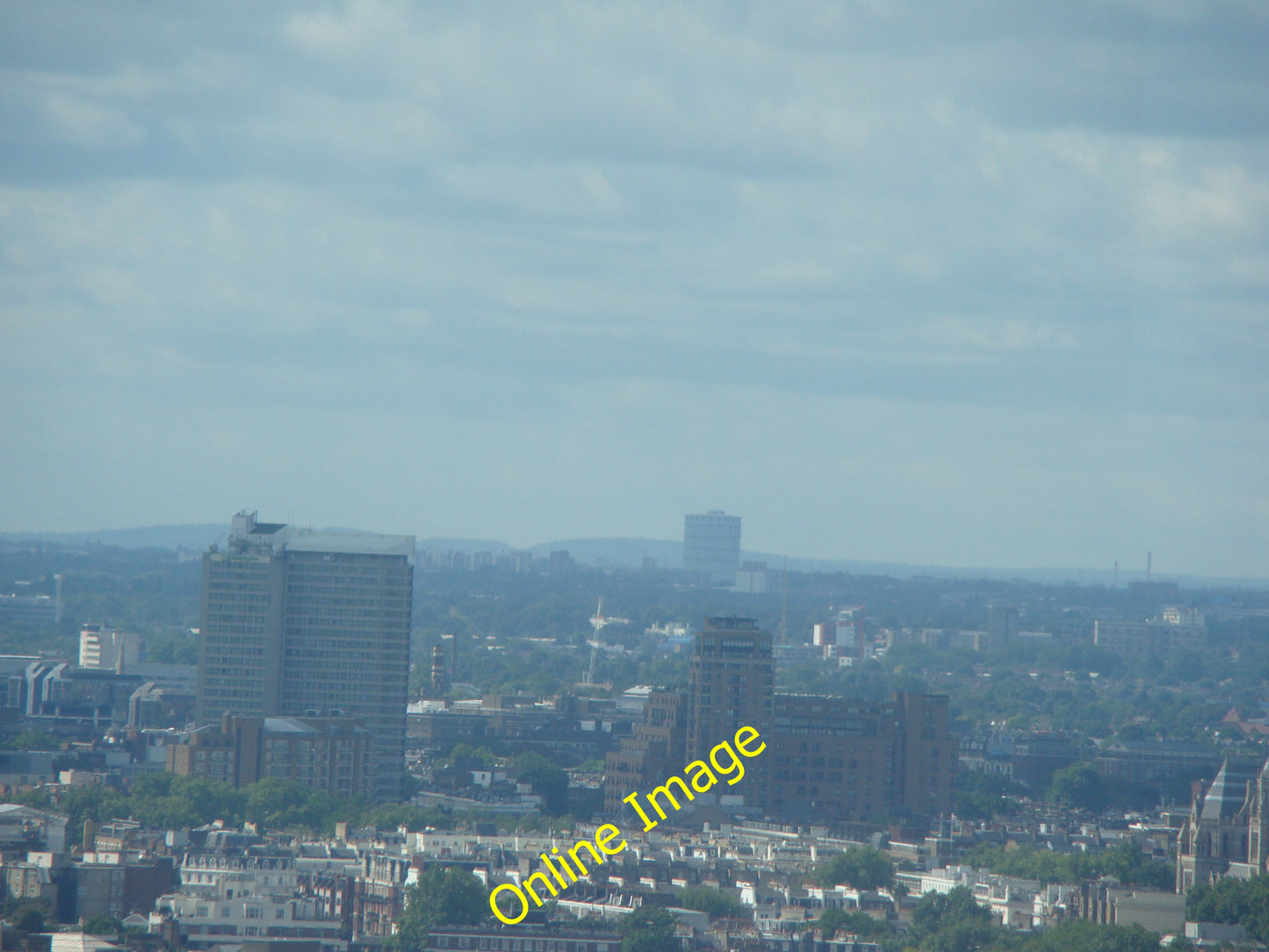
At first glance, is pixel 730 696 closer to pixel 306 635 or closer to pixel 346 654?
pixel 346 654

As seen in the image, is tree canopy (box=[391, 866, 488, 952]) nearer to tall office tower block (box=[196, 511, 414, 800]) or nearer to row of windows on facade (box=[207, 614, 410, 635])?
tall office tower block (box=[196, 511, 414, 800])

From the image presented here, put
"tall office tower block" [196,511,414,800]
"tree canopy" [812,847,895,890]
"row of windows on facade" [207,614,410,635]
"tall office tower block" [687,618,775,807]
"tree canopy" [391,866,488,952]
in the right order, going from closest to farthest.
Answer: "tree canopy" [391,866,488,952] → "tree canopy" [812,847,895,890] → "tall office tower block" [687,618,775,807] → "tall office tower block" [196,511,414,800] → "row of windows on facade" [207,614,410,635]

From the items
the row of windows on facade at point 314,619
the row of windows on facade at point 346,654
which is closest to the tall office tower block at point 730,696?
the row of windows on facade at point 346,654

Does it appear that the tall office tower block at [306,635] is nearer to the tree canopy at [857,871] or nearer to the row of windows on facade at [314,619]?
the row of windows on facade at [314,619]

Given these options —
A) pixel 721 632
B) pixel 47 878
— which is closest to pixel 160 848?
pixel 47 878

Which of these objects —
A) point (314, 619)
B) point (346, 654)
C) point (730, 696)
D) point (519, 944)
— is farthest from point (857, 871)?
point (314, 619)

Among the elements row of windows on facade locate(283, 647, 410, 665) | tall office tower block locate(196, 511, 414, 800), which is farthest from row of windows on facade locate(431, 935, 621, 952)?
row of windows on facade locate(283, 647, 410, 665)
